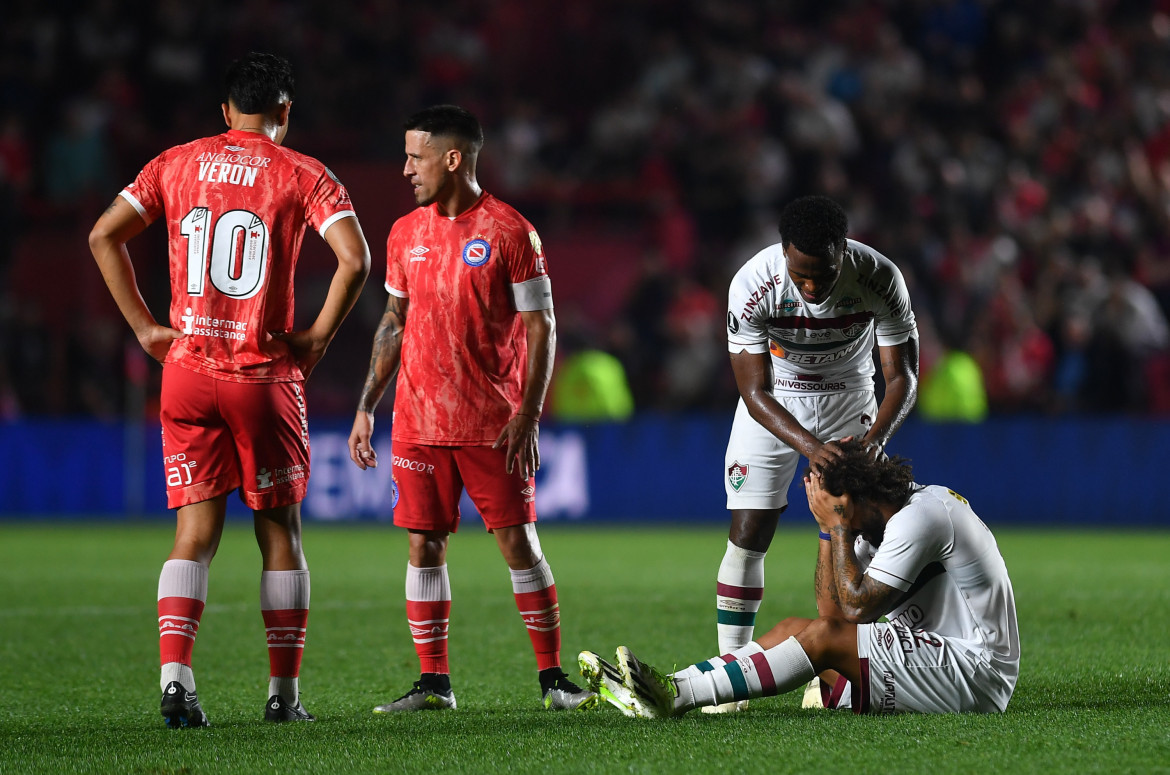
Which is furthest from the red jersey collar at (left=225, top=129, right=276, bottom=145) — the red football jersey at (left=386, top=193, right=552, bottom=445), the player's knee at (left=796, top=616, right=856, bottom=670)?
the player's knee at (left=796, top=616, right=856, bottom=670)

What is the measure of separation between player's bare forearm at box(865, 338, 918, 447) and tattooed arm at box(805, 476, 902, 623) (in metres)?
0.68

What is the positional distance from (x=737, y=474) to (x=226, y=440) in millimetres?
2036

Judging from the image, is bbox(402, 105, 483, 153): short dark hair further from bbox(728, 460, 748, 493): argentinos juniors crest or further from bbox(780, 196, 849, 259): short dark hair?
bbox(728, 460, 748, 493): argentinos juniors crest

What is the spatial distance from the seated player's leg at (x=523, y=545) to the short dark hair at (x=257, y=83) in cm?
147

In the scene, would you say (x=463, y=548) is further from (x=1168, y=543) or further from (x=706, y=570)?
(x=1168, y=543)

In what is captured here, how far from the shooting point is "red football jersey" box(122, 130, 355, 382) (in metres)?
4.95

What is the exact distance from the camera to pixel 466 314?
551cm

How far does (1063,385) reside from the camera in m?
15.4

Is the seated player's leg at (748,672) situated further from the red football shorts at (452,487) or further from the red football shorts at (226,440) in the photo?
the red football shorts at (226,440)

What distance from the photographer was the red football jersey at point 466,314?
5.47 meters

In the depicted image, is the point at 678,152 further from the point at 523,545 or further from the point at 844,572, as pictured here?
the point at 844,572

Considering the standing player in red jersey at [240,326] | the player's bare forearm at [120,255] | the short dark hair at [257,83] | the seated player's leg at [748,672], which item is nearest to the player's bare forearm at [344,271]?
the standing player in red jersey at [240,326]

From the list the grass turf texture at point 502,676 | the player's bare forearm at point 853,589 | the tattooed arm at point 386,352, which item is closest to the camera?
the grass turf texture at point 502,676

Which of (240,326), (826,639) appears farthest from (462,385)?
(826,639)
